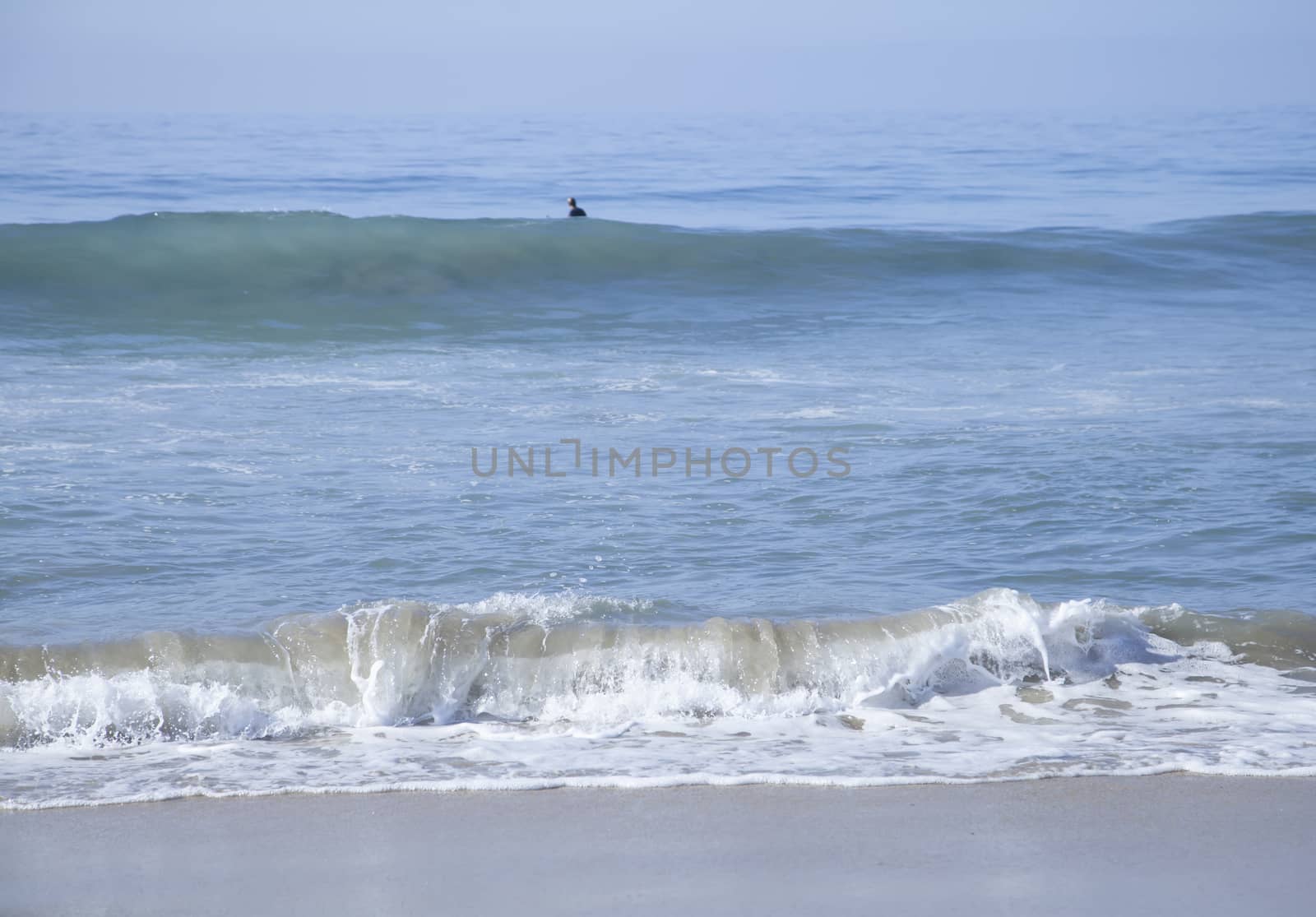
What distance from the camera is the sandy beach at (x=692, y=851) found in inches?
130

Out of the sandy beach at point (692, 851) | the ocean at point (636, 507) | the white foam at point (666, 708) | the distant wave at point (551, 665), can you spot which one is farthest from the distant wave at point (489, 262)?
the sandy beach at point (692, 851)

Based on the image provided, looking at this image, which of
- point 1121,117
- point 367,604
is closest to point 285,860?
point 367,604

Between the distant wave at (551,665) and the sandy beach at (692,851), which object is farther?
→ the distant wave at (551,665)

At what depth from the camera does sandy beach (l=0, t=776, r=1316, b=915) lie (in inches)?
130

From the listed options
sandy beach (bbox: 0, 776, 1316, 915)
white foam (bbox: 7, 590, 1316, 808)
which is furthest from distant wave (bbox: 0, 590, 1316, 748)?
sandy beach (bbox: 0, 776, 1316, 915)

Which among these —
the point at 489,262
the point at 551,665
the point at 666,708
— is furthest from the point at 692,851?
the point at 489,262

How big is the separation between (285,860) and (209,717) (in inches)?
49.8

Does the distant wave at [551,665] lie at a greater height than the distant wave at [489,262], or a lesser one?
lesser

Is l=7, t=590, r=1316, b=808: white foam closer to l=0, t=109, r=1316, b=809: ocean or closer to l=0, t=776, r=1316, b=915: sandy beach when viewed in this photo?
l=0, t=109, r=1316, b=809: ocean

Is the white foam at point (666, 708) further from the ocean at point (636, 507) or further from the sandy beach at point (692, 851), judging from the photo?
the sandy beach at point (692, 851)

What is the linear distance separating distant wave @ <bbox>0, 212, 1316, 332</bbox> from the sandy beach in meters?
10.1

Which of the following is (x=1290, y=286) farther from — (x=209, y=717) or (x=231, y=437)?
(x=209, y=717)

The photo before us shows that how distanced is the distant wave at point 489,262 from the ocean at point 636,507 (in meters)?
0.08

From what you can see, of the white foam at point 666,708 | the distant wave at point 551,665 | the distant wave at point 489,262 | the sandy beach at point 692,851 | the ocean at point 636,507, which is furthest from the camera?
the distant wave at point 489,262
